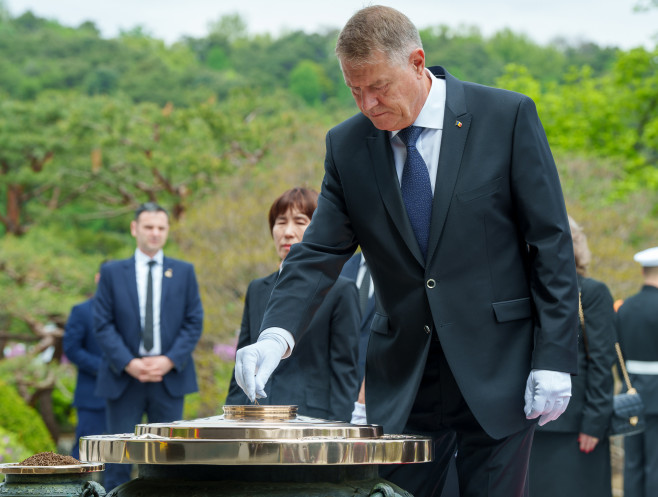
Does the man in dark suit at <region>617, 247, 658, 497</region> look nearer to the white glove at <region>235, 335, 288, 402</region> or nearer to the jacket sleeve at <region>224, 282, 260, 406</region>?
the jacket sleeve at <region>224, 282, 260, 406</region>

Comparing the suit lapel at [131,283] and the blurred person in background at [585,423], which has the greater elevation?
the suit lapel at [131,283]

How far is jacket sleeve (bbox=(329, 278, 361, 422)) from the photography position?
493 cm

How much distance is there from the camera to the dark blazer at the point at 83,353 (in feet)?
A: 28.3

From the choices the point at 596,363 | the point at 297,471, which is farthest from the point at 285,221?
the point at 297,471

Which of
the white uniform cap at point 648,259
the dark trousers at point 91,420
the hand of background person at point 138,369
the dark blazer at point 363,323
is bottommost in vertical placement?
the dark trousers at point 91,420

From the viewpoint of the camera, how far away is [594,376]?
18.2 ft

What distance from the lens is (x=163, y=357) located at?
7.11 metres

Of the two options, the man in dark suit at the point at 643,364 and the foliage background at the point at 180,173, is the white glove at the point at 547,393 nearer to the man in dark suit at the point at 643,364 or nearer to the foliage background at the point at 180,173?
the man in dark suit at the point at 643,364

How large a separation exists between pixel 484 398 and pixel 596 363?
2.81 metres

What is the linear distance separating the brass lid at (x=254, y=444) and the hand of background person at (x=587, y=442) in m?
3.17

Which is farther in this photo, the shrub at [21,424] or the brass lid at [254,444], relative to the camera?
the shrub at [21,424]

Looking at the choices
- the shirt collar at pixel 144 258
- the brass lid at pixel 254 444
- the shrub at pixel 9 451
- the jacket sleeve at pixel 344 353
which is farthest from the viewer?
the shrub at pixel 9 451

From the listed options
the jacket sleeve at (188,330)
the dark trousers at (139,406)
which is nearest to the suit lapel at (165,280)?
the jacket sleeve at (188,330)

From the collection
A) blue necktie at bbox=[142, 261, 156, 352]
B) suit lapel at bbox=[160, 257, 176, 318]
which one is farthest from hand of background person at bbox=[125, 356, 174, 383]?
suit lapel at bbox=[160, 257, 176, 318]
